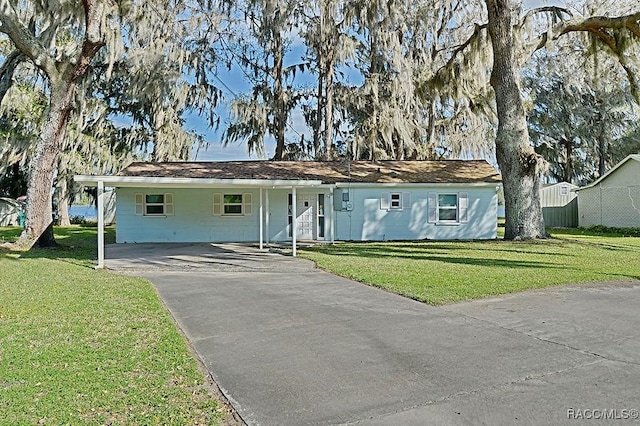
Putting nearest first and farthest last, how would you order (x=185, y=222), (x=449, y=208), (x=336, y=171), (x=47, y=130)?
(x=47, y=130)
(x=185, y=222)
(x=449, y=208)
(x=336, y=171)

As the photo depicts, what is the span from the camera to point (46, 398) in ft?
11.9

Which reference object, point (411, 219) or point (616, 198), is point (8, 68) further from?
point (616, 198)

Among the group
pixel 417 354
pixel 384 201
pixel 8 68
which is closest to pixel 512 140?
pixel 384 201

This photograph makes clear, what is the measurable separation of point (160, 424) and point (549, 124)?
35798 mm

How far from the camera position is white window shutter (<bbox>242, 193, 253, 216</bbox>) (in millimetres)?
18625

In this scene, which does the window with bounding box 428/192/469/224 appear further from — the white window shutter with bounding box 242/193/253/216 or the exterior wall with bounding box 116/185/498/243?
the white window shutter with bounding box 242/193/253/216

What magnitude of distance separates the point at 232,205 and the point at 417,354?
14.6 m

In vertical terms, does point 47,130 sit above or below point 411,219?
above

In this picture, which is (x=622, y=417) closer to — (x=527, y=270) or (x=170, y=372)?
(x=170, y=372)

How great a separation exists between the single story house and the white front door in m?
0.04

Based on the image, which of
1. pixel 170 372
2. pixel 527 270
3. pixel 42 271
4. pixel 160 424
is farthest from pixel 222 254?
pixel 160 424

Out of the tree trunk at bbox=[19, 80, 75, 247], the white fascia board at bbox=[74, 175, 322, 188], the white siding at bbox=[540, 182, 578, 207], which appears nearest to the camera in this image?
the white fascia board at bbox=[74, 175, 322, 188]

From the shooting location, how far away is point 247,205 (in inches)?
736

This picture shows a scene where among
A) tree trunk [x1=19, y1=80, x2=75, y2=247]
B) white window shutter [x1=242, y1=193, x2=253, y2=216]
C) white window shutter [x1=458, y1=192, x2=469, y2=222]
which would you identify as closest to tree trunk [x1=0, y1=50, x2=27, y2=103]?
tree trunk [x1=19, y1=80, x2=75, y2=247]
